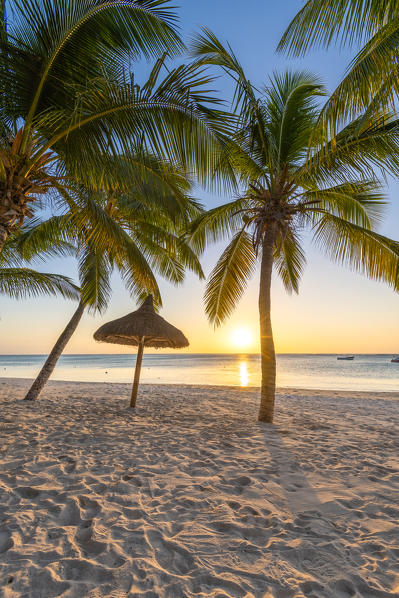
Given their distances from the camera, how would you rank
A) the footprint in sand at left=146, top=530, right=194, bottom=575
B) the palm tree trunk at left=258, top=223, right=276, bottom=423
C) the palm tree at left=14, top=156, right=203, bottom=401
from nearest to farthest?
the footprint in sand at left=146, top=530, right=194, bottom=575 → the palm tree at left=14, top=156, right=203, bottom=401 → the palm tree trunk at left=258, top=223, right=276, bottom=423

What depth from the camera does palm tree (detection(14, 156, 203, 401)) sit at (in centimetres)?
543

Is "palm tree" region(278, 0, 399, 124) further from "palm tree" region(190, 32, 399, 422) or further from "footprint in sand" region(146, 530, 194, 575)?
"footprint in sand" region(146, 530, 194, 575)

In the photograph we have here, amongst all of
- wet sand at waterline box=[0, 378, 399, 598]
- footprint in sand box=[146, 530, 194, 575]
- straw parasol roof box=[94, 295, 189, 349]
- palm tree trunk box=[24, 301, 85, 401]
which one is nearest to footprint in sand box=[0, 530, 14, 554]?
wet sand at waterline box=[0, 378, 399, 598]

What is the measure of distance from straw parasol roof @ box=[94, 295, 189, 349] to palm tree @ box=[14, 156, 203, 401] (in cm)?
54

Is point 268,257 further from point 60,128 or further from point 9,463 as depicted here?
point 9,463

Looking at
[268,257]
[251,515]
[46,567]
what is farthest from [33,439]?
[268,257]

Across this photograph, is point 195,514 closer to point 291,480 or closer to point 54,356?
point 291,480

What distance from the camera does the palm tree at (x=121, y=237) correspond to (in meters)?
→ 5.43

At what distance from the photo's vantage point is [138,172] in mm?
5191

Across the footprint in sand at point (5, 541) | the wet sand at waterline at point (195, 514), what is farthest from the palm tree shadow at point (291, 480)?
the footprint in sand at point (5, 541)

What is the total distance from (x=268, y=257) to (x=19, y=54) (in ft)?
16.5

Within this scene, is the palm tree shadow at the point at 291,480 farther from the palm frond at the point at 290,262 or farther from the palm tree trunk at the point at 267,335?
the palm frond at the point at 290,262

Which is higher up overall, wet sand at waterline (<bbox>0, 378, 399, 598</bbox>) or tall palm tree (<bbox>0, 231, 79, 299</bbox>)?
tall palm tree (<bbox>0, 231, 79, 299</bbox>)

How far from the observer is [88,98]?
4.07 meters
